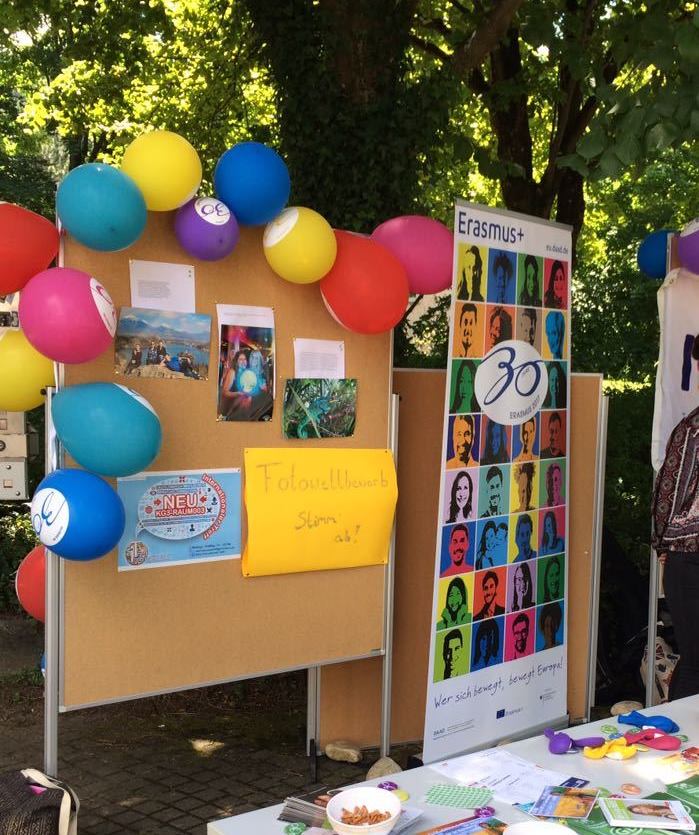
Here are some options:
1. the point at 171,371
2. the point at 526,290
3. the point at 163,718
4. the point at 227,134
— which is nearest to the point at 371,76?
the point at 526,290

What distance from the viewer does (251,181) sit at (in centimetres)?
294

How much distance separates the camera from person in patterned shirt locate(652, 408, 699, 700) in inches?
129

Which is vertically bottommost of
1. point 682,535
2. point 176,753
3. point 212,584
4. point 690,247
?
point 176,753

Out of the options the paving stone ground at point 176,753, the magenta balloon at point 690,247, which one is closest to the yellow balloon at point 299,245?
the magenta balloon at point 690,247

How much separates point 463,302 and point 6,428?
5.89ft

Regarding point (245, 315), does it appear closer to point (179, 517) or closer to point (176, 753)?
point (179, 517)

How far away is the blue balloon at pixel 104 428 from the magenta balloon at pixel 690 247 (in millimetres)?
2374

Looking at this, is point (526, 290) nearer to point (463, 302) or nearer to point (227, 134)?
point (463, 302)

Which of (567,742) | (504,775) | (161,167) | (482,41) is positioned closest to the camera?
(504,775)

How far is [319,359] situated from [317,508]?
1.73 feet

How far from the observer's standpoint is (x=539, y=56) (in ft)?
24.7

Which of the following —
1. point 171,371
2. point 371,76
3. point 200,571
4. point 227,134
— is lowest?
point 200,571

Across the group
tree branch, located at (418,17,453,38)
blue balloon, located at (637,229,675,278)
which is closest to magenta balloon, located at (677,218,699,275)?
blue balloon, located at (637,229,675,278)

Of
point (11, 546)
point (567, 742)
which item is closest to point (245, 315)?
point (567, 742)
